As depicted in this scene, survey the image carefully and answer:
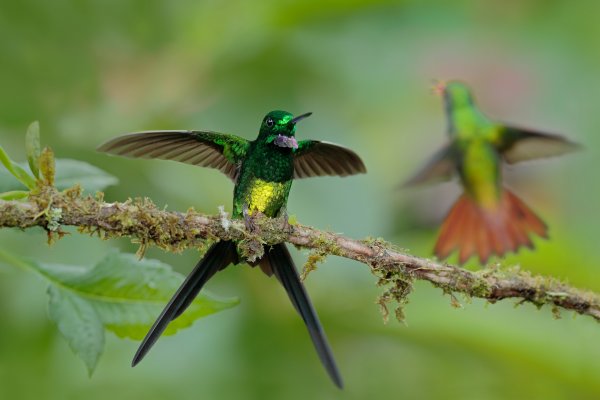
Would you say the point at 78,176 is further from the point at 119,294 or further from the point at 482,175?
the point at 482,175

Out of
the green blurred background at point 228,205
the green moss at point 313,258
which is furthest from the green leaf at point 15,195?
the green blurred background at point 228,205

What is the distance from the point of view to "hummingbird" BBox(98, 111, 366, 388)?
2193mm

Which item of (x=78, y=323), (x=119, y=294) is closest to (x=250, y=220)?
(x=119, y=294)

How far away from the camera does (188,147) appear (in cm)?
270

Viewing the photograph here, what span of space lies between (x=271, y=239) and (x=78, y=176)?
0.52 meters

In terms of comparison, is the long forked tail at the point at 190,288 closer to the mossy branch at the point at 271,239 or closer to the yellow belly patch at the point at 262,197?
the mossy branch at the point at 271,239

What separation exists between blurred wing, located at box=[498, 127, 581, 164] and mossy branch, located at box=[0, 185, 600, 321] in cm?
129

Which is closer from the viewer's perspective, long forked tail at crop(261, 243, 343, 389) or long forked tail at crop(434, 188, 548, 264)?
long forked tail at crop(261, 243, 343, 389)

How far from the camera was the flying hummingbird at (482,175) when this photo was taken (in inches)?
125

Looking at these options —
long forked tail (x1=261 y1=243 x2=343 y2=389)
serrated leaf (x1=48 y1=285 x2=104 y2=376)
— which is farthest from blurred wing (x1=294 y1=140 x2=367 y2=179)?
serrated leaf (x1=48 y1=285 x2=104 y2=376)

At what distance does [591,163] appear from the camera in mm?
6102

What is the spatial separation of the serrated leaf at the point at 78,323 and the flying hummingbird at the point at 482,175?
4.85ft

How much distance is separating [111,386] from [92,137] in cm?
110

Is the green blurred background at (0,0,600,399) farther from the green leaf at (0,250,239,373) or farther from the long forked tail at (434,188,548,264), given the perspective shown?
the green leaf at (0,250,239,373)
